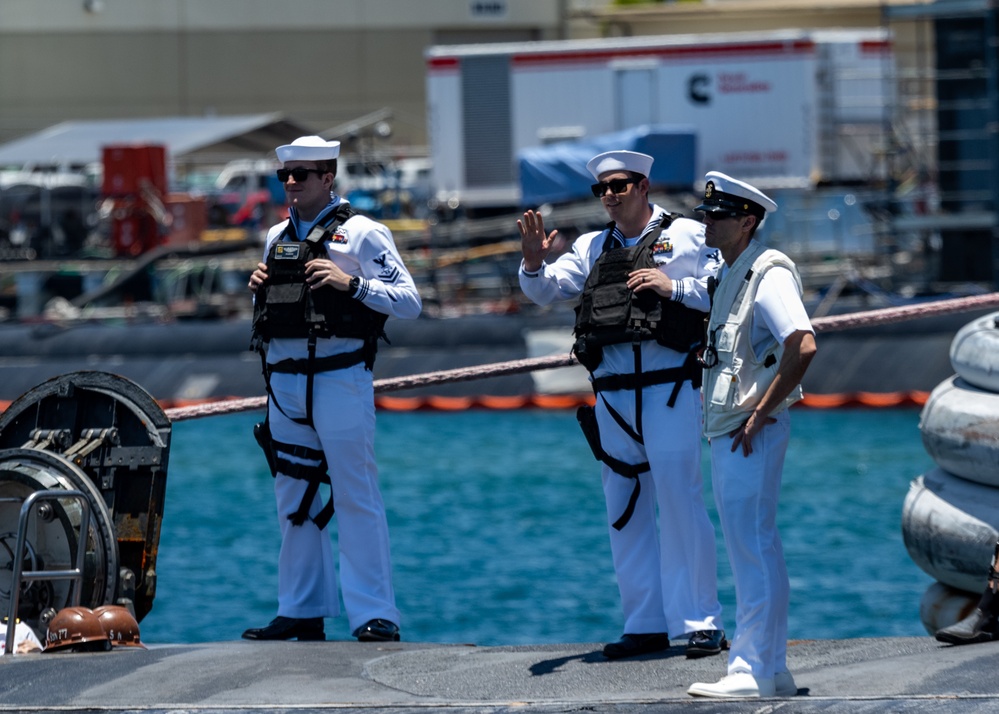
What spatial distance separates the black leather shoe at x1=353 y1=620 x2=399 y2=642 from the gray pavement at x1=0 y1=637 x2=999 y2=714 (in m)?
0.20

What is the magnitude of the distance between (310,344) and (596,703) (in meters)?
2.26

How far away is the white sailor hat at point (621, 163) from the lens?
6.19 metres

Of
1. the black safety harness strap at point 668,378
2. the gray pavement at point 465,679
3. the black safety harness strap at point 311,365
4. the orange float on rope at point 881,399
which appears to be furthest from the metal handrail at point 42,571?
the orange float on rope at point 881,399

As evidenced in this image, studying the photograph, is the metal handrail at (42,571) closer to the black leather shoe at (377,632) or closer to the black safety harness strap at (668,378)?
the black leather shoe at (377,632)

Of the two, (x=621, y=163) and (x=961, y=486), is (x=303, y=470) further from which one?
(x=961, y=486)

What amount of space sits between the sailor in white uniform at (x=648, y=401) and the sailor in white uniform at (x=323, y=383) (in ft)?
2.77

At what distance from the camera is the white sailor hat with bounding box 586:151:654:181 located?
619 cm

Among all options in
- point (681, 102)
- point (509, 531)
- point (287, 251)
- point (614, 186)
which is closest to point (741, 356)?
point (614, 186)

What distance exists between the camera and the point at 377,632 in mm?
6809

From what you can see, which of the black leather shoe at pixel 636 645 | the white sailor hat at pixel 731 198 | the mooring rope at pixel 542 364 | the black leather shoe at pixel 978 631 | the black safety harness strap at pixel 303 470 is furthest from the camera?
the mooring rope at pixel 542 364

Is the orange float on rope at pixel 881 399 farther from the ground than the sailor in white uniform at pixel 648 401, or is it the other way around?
the sailor in white uniform at pixel 648 401

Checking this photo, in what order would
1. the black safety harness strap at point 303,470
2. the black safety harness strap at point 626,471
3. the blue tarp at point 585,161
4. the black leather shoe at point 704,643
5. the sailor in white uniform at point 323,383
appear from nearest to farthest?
the black leather shoe at point 704,643 < the black safety harness strap at point 626,471 < the sailor in white uniform at point 323,383 < the black safety harness strap at point 303,470 < the blue tarp at point 585,161

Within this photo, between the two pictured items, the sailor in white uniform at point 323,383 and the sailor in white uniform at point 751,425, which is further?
the sailor in white uniform at point 323,383

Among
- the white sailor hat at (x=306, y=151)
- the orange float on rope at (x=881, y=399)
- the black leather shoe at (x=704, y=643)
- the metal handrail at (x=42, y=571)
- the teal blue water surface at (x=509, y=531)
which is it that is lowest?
the teal blue water surface at (x=509, y=531)
